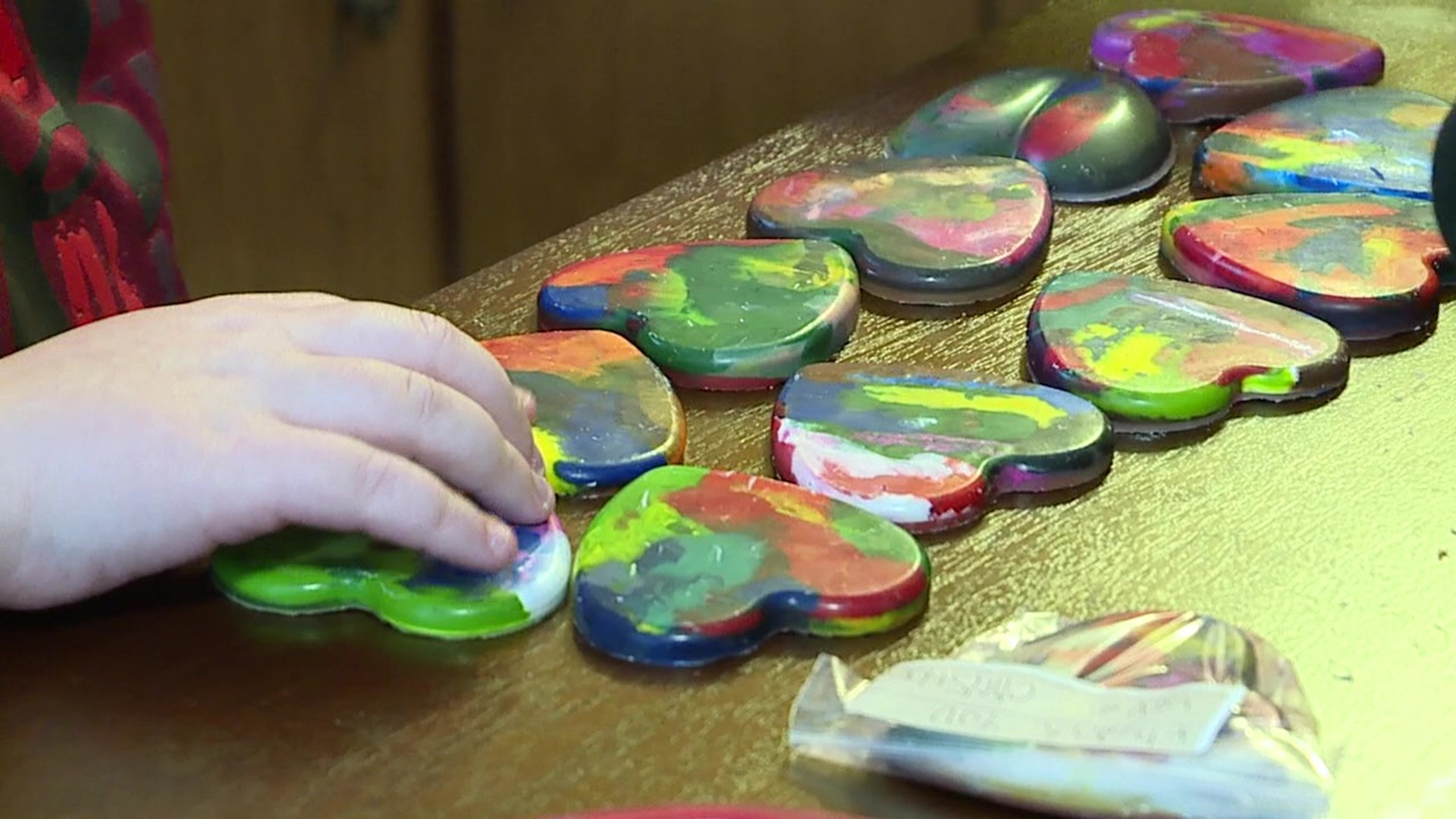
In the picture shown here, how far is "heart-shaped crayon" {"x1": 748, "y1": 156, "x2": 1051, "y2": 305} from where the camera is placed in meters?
0.68

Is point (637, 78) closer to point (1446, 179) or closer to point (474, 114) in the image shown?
point (474, 114)

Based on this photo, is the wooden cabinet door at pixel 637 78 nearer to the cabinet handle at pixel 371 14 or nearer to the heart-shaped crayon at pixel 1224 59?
the cabinet handle at pixel 371 14

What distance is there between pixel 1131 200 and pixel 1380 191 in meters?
0.11

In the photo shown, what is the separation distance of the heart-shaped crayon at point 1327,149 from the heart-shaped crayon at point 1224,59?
36 mm

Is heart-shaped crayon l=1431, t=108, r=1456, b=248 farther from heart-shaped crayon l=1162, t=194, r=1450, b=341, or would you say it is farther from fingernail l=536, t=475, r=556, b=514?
fingernail l=536, t=475, r=556, b=514

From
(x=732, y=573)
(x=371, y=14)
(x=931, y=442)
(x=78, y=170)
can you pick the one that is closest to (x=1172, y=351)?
(x=931, y=442)

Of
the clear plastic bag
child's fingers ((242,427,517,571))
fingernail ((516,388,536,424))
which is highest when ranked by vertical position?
child's fingers ((242,427,517,571))

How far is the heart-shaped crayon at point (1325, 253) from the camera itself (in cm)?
65

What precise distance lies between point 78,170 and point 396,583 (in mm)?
398

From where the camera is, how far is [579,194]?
5.68ft

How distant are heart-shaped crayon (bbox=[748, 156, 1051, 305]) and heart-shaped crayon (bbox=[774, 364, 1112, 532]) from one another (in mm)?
96

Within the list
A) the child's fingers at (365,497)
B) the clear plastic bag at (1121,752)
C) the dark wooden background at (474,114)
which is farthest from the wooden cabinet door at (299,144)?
the clear plastic bag at (1121,752)

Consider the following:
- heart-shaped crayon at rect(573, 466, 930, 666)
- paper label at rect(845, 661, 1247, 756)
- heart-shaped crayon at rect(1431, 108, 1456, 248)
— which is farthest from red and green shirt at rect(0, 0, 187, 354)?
heart-shaped crayon at rect(1431, 108, 1456, 248)

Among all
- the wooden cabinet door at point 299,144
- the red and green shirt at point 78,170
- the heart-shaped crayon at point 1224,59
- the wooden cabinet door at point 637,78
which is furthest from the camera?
the wooden cabinet door at point 637,78
